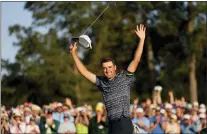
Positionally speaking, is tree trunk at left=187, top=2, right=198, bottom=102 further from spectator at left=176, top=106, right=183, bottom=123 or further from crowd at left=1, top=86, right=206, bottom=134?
crowd at left=1, top=86, right=206, bottom=134

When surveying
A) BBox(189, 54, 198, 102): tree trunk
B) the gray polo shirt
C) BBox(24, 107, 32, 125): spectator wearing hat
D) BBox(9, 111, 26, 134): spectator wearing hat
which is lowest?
the gray polo shirt

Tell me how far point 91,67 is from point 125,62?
2653mm

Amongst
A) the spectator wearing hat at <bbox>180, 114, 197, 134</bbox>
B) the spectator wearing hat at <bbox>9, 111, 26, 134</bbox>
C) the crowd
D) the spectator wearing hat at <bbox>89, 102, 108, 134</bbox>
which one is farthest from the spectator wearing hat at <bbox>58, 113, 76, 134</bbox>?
the spectator wearing hat at <bbox>180, 114, 197, 134</bbox>

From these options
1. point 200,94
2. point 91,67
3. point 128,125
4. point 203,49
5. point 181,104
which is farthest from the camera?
point 200,94

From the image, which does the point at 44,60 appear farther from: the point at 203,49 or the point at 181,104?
the point at 181,104

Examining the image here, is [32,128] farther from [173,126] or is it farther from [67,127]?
[173,126]

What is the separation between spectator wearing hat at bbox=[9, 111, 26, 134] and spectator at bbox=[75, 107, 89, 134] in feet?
5.83

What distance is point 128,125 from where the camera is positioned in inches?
312

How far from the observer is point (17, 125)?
672 inches

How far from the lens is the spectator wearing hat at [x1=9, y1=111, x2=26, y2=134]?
1692 cm

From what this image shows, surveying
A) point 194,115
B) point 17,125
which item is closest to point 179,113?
point 194,115

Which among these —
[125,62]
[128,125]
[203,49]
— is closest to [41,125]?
[128,125]

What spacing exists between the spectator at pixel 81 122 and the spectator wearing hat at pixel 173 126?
2103 mm

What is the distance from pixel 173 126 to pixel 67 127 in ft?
9.08
